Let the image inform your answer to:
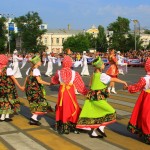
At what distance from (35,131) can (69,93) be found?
108 centimetres

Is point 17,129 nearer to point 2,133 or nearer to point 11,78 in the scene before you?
point 2,133

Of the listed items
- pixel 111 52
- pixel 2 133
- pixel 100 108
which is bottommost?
pixel 2 133

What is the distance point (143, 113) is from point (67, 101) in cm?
151

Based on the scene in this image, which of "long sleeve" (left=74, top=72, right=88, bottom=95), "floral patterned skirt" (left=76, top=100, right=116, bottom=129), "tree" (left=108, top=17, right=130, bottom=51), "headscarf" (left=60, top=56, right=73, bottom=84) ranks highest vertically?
"tree" (left=108, top=17, right=130, bottom=51)

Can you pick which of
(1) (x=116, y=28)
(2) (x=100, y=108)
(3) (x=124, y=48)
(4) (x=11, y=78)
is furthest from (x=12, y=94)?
(1) (x=116, y=28)

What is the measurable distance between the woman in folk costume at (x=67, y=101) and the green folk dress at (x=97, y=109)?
1.07ft

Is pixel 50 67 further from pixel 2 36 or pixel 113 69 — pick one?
pixel 2 36

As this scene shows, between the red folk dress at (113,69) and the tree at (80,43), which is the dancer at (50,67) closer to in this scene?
the red folk dress at (113,69)

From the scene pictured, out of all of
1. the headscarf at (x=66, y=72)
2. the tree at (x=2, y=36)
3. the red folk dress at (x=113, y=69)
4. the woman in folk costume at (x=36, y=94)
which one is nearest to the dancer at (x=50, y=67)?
the red folk dress at (x=113, y=69)

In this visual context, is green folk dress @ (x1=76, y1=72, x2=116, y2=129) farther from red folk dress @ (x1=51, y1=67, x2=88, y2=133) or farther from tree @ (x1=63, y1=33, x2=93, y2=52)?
tree @ (x1=63, y1=33, x2=93, y2=52)

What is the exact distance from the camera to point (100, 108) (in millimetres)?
6406

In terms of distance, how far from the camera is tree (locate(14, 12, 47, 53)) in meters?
93.1

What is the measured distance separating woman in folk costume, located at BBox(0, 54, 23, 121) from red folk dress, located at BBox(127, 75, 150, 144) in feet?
9.50

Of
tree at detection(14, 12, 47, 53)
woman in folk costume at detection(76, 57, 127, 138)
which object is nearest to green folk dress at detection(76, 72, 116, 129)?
woman in folk costume at detection(76, 57, 127, 138)
